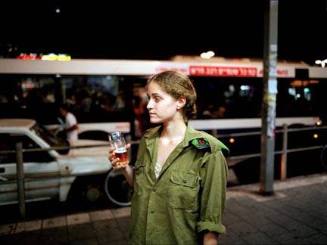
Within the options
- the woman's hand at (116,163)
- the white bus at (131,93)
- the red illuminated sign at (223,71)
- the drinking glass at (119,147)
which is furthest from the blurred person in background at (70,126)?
the woman's hand at (116,163)

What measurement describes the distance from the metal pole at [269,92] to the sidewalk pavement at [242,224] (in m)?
0.43

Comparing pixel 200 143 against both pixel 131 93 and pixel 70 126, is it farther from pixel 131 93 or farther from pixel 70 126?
pixel 131 93

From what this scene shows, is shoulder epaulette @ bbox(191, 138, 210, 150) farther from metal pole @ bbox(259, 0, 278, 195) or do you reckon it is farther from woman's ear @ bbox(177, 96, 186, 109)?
metal pole @ bbox(259, 0, 278, 195)

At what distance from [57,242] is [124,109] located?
648cm

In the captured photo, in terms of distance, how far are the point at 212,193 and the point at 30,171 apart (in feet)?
14.5

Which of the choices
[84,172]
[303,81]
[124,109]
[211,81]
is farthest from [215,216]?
[303,81]

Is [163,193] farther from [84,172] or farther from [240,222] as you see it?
[84,172]

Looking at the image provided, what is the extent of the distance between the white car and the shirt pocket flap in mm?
3924

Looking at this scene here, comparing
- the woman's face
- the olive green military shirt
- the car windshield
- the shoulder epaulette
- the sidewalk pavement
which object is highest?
the woman's face

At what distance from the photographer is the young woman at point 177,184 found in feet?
6.82

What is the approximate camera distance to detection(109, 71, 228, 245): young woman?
6.82 ft

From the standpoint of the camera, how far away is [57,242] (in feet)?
14.6

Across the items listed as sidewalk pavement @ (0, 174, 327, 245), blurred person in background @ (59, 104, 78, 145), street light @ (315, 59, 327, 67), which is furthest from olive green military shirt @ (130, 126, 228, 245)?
street light @ (315, 59, 327, 67)

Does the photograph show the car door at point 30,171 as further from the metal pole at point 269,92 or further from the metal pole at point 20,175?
the metal pole at point 269,92
